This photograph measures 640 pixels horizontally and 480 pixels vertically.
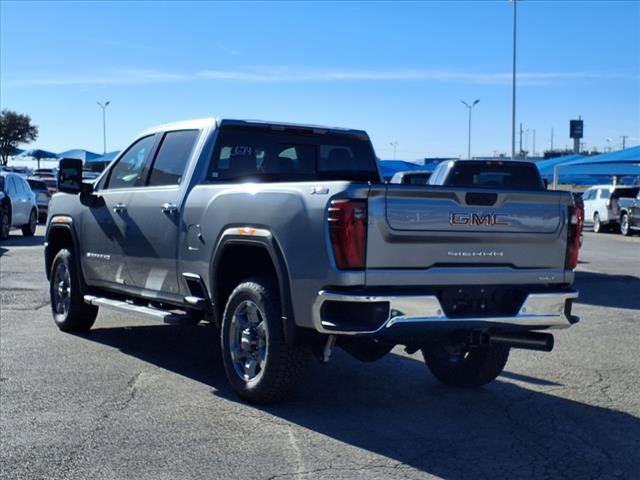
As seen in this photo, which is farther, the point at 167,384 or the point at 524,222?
the point at 167,384

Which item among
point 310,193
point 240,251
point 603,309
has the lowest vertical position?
point 603,309

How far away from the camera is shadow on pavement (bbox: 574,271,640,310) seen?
12.2 meters

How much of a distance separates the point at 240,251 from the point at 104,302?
92.9 inches

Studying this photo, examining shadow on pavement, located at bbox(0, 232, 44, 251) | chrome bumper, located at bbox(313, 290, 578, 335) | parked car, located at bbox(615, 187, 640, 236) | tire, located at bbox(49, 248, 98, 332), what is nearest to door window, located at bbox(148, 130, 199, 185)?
tire, located at bbox(49, 248, 98, 332)

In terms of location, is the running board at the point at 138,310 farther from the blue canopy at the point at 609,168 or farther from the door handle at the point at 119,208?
the blue canopy at the point at 609,168

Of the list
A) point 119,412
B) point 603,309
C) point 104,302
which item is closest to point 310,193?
point 119,412

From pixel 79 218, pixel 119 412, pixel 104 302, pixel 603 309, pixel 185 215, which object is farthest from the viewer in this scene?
pixel 603 309

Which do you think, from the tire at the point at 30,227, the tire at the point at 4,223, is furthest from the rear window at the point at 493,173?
the tire at the point at 30,227

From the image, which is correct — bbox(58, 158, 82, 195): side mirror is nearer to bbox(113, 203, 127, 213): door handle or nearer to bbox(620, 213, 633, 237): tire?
bbox(113, 203, 127, 213): door handle

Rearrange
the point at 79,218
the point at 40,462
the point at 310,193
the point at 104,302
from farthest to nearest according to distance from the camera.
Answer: the point at 79,218 → the point at 104,302 → the point at 310,193 → the point at 40,462

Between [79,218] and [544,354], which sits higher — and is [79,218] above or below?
above

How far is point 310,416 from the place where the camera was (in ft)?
20.1

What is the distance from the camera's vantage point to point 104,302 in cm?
830

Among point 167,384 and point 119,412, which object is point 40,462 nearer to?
point 119,412
